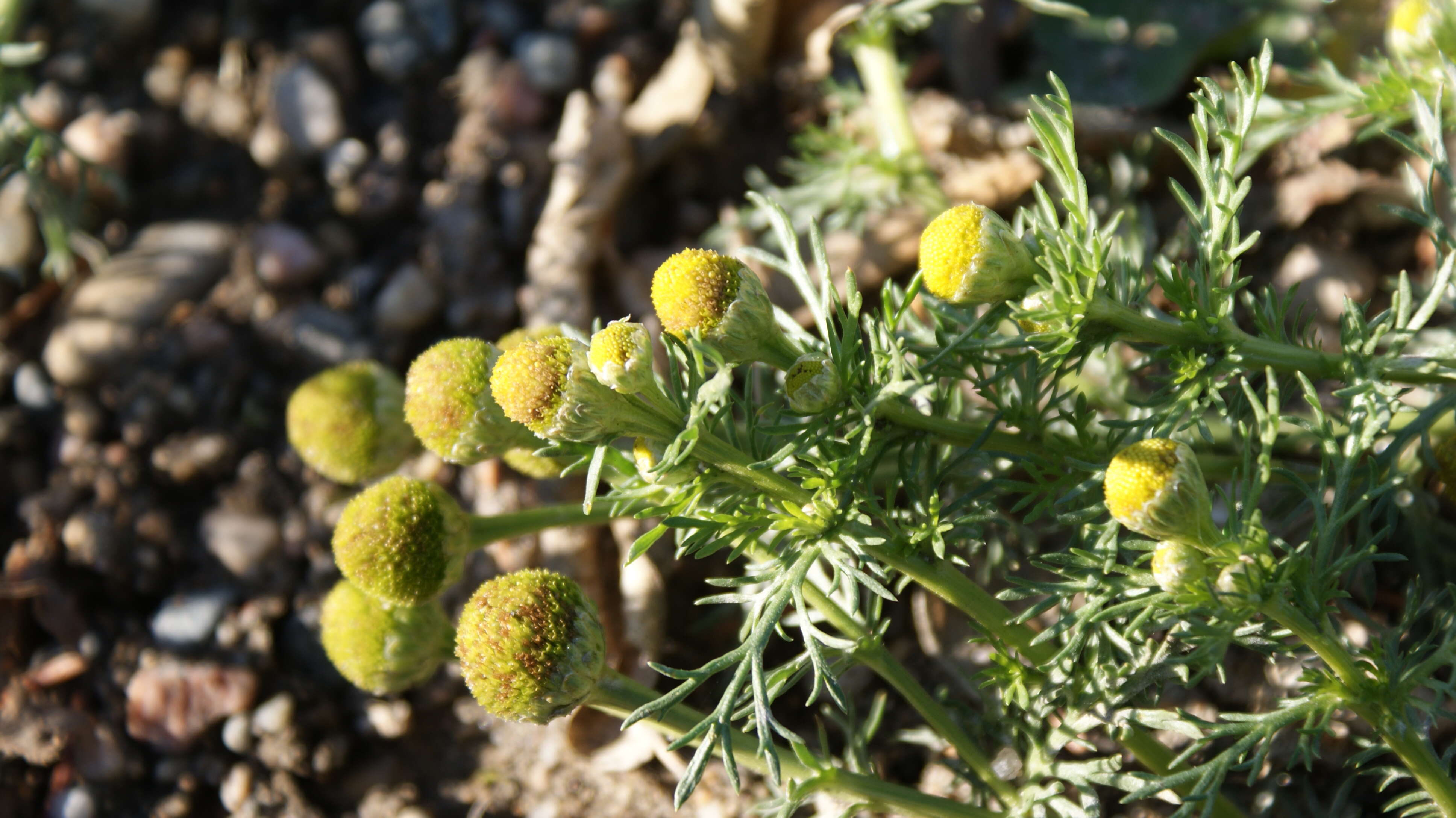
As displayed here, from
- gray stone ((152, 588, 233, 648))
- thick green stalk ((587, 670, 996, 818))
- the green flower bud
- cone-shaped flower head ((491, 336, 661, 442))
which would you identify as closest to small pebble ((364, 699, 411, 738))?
gray stone ((152, 588, 233, 648))

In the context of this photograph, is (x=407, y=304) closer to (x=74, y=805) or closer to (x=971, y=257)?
(x=74, y=805)

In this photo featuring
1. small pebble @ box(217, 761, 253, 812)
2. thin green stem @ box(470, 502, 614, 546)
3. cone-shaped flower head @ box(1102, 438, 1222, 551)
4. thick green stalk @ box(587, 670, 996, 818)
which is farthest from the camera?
small pebble @ box(217, 761, 253, 812)

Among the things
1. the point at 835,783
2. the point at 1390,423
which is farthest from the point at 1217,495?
the point at 835,783

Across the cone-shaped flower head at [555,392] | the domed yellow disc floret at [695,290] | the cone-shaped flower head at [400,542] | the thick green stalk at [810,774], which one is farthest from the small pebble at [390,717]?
the domed yellow disc floret at [695,290]

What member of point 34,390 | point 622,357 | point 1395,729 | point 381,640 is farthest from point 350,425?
point 1395,729

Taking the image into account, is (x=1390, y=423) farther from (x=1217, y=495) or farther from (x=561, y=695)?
(x=561, y=695)

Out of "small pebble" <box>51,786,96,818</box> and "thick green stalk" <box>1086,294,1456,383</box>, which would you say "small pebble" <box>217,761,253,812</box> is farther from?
"thick green stalk" <box>1086,294,1456,383</box>

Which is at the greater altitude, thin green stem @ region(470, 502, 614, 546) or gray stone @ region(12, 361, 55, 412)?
thin green stem @ region(470, 502, 614, 546)
